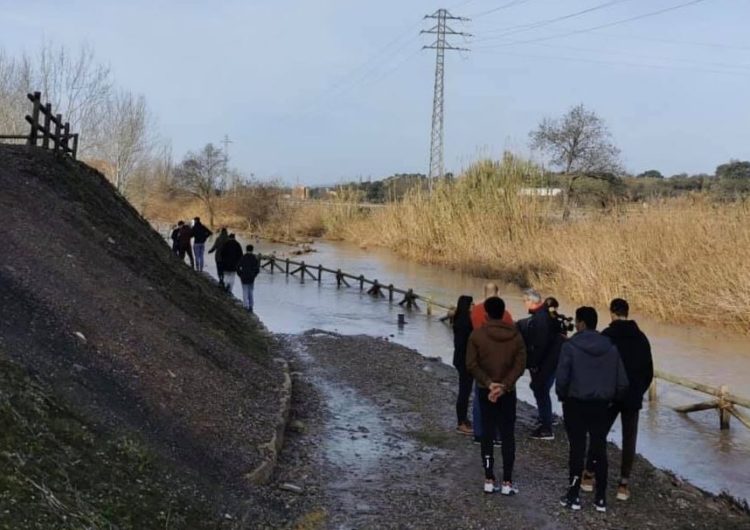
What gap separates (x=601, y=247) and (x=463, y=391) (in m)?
20.1

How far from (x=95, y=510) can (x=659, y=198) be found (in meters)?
26.6

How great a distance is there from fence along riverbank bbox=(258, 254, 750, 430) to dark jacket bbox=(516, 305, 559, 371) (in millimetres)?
4477

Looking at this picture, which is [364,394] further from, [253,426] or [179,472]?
[179,472]

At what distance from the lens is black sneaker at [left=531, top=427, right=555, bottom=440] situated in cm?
923

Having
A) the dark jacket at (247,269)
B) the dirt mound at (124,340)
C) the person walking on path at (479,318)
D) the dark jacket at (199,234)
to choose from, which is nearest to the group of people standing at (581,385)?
the person walking on path at (479,318)

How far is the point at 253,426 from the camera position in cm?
819

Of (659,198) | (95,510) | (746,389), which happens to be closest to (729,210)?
(659,198)

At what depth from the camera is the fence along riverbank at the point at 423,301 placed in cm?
1208

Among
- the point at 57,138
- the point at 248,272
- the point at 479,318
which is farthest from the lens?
the point at 248,272

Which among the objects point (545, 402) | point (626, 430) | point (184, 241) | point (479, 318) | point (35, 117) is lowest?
point (545, 402)

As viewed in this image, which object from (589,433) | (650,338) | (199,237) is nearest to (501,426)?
(589,433)

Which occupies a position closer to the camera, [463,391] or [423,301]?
[463,391]

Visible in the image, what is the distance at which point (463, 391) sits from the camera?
29.9 feet

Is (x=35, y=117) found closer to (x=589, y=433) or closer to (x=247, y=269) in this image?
(x=247, y=269)
